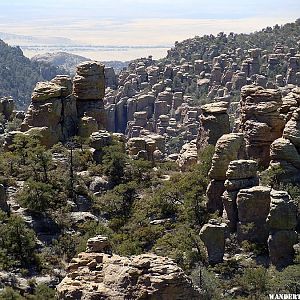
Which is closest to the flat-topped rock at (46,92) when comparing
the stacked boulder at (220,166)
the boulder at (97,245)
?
the stacked boulder at (220,166)

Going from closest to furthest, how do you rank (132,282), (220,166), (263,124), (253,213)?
(132,282) → (253,213) → (220,166) → (263,124)

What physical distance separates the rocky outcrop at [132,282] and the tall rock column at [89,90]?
895 inches

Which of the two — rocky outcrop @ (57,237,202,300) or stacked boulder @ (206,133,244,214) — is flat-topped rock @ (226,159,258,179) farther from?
rocky outcrop @ (57,237,202,300)

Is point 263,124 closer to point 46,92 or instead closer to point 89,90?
point 89,90

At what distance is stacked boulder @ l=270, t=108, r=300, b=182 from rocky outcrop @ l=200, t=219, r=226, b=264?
575 centimetres

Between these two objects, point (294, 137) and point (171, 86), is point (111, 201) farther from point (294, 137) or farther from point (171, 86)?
point (171, 86)

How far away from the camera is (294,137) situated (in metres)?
33.3

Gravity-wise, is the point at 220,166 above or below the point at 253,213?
above

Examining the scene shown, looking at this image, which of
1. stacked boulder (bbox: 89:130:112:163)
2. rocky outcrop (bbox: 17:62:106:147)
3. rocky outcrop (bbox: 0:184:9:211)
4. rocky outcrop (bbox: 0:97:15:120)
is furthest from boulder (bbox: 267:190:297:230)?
rocky outcrop (bbox: 0:97:15:120)

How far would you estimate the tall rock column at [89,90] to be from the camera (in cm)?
4266

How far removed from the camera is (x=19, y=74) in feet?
505

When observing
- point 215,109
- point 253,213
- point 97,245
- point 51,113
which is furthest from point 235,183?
point 51,113

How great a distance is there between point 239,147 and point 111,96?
228ft

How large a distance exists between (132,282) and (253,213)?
474 inches
